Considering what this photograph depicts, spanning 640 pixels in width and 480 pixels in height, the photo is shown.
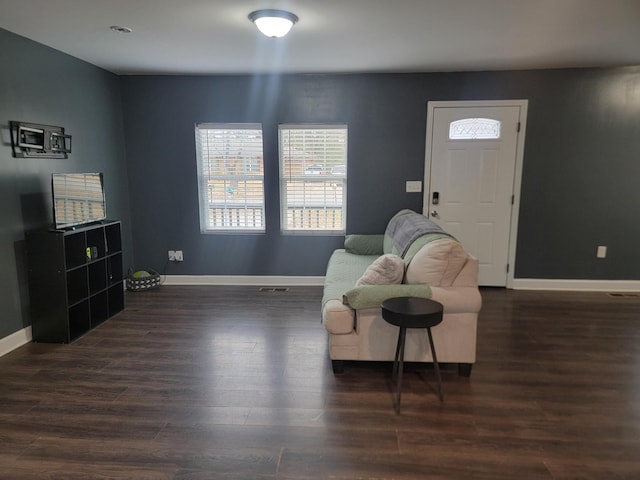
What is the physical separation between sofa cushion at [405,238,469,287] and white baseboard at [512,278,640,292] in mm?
2519

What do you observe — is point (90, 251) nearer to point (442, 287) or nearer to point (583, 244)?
point (442, 287)

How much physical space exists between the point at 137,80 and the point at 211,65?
1.07m

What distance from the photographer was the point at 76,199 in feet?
11.5

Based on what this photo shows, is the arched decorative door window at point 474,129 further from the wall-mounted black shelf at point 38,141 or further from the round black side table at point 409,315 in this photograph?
the wall-mounted black shelf at point 38,141

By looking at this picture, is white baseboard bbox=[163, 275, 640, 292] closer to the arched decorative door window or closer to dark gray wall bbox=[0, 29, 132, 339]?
dark gray wall bbox=[0, 29, 132, 339]

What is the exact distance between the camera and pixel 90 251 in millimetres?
3672

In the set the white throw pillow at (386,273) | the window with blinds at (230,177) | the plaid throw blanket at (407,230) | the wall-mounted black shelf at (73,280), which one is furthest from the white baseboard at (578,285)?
the wall-mounted black shelf at (73,280)

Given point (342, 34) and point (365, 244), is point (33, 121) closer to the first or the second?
point (342, 34)

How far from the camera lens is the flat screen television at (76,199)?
3279 mm

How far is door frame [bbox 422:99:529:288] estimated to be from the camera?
14.8 feet

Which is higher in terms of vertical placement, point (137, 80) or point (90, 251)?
point (137, 80)

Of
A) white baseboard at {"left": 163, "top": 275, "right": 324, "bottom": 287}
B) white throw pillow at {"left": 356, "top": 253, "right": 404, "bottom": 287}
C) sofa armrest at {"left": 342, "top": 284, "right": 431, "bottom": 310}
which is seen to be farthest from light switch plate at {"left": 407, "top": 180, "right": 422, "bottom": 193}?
sofa armrest at {"left": 342, "top": 284, "right": 431, "bottom": 310}

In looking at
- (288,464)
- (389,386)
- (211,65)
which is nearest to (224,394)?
(288,464)

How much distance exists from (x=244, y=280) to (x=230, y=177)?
4.11 ft
